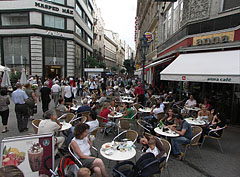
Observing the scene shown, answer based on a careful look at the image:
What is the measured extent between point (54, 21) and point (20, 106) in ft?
71.6

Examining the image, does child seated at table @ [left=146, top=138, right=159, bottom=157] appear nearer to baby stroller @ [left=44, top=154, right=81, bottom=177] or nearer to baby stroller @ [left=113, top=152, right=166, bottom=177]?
baby stroller @ [left=113, top=152, right=166, bottom=177]

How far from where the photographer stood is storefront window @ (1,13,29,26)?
23.1 meters

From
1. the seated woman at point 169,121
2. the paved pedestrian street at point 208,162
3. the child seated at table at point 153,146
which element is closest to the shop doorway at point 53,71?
the paved pedestrian street at point 208,162

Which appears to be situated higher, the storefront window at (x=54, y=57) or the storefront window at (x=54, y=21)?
the storefront window at (x=54, y=21)

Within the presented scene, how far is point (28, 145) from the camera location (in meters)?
3.07

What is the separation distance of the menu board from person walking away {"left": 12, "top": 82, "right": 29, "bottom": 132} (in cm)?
366

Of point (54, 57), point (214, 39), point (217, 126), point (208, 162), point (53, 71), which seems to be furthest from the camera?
point (53, 71)

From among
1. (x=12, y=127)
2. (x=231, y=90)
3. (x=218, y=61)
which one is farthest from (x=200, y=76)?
(x=12, y=127)

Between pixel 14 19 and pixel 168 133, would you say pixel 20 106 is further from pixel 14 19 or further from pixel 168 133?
pixel 14 19

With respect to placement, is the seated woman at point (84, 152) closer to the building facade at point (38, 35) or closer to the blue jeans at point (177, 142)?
the blue jeans at point (177, 142)

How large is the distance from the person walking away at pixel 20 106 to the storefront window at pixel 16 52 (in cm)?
2007

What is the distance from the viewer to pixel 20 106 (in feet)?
20.0

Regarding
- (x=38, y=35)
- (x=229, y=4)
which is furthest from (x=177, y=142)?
(x=38, y=35)

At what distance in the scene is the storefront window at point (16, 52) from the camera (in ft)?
76.4
